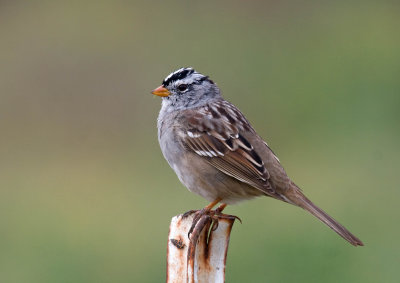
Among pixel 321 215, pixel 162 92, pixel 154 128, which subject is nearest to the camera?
pixel 321 215

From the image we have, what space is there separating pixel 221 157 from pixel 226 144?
114 millimetres

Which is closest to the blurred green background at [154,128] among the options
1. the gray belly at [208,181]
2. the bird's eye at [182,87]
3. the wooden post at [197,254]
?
the gray belly at [208,181]

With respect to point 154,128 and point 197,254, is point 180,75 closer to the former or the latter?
point 197,254

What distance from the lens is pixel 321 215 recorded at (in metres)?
5.52

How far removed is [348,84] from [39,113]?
4.53 m

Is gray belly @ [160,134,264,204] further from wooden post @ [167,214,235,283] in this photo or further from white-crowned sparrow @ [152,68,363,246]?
wooden post @ [167,214,235,283]

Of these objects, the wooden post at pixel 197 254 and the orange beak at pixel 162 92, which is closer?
the wooden post at pixel 197 254

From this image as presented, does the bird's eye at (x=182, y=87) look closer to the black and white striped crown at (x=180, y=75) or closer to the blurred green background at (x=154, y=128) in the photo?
the black and white striped crown at (x=180, y=75)

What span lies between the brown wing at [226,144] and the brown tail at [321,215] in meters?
0.18

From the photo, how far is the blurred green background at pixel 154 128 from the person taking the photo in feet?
25.5

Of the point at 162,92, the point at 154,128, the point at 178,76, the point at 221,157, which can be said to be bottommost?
the point at 221,157

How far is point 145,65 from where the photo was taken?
1318cm

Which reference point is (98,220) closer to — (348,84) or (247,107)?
(247,107)

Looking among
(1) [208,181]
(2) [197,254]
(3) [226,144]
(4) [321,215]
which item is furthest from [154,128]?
(2) [197,254]
